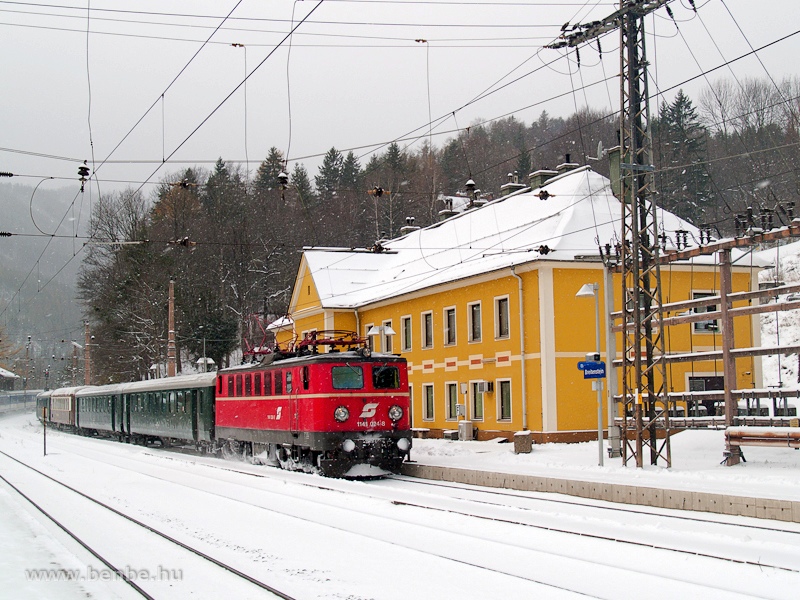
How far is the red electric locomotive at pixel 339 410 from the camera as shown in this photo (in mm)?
21031

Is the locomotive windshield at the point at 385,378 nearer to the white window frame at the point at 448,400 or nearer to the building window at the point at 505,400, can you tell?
the building window at the point at 505,400

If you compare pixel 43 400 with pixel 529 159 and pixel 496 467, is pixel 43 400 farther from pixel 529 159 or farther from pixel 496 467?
pixel 496 467

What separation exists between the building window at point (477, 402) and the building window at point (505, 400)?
1.16 m

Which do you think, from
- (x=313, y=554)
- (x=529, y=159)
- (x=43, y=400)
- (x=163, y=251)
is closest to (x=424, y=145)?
(x=529, y=159)

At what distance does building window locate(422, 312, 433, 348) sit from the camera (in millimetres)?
36250

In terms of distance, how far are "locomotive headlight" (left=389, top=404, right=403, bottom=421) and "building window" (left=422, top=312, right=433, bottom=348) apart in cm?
1428

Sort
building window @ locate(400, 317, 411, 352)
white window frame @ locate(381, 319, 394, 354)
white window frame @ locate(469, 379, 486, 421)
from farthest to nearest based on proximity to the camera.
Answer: white window frame @ locate(381, 319, 394, 354), building window @ locate(400, 317, 411, 352), white window frame @ locate(469, 379, 486, 421)

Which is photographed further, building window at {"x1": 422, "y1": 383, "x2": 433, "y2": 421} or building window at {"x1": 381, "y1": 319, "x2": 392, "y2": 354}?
building window at {"x1": 381, "y1": 319, "x2": 392, "y2": 354}

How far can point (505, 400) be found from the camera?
100.0 ft

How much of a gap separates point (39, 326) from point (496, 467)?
343 ft

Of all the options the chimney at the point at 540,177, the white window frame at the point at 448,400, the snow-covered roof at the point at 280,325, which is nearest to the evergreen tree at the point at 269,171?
the snow-covered roof at the point at 280,325

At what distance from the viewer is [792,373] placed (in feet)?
152

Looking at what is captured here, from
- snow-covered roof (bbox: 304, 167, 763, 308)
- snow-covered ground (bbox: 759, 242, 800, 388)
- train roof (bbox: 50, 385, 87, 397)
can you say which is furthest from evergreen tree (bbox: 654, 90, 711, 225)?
train roof (bbox: 50, 385, 87, 397)

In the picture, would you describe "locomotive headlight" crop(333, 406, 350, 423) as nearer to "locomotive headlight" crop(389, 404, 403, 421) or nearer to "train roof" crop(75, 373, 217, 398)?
"locomotive headlight" crop(389, 404, 403, 421)
